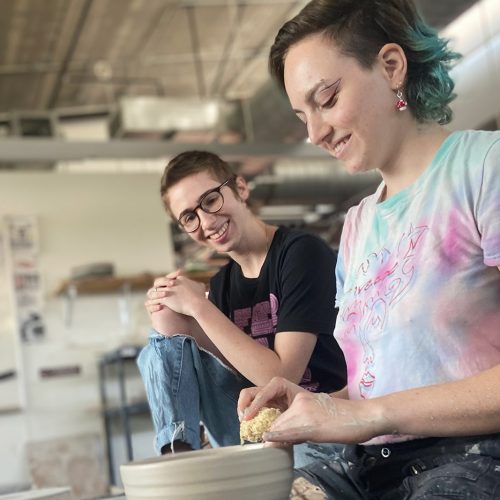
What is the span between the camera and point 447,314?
108 centimetres

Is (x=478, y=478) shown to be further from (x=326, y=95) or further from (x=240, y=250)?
(x=240, y=250)

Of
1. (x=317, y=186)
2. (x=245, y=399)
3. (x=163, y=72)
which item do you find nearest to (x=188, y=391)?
(x=245, y=399)

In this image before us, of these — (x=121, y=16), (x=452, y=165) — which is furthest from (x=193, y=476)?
(x=121, y=16)

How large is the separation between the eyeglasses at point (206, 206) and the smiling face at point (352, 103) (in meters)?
0.71

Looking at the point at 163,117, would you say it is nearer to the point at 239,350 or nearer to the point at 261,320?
the point at 261,320

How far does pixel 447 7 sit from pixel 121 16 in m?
2.76

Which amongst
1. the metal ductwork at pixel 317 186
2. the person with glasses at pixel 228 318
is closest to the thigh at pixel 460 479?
the person with glasses at pixel 228 318

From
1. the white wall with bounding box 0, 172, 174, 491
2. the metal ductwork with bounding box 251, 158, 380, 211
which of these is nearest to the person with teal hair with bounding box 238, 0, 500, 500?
the white wall with bounding box 0, 172, 174, 491

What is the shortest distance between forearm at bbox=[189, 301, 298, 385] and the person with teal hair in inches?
15.1

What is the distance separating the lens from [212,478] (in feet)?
3.05

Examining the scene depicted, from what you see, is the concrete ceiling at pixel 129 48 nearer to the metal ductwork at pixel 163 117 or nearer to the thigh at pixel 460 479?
the metal ductwork at pixel 163 117

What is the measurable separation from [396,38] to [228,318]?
0.79 meters

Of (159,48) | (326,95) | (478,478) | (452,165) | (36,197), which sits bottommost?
(478,478)

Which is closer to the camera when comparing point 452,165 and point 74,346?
point 452,165
